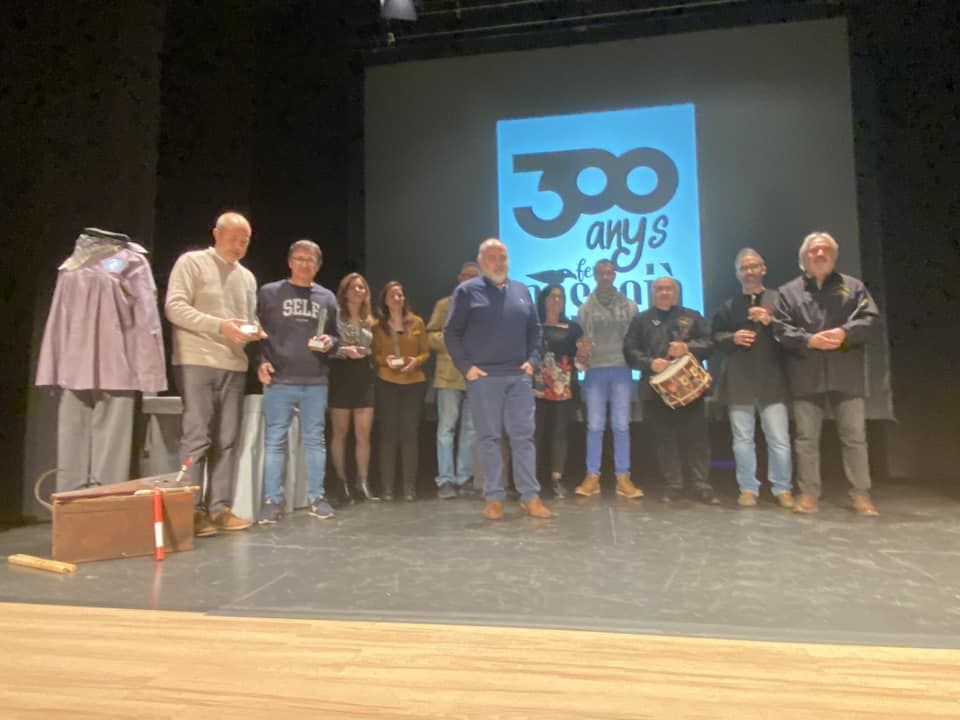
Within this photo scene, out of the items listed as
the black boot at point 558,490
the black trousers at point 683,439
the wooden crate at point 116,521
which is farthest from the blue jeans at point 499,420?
the wooden crate at point 116,521

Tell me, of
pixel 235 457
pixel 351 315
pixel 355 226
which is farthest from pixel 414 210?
pixel 235 457

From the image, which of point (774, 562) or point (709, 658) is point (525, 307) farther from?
point (709, 658)

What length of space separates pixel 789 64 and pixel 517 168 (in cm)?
221

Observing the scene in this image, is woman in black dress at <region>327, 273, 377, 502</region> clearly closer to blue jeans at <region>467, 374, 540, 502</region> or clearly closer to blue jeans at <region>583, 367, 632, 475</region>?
blue jeans at <region>467, 374, 540, 502</region>

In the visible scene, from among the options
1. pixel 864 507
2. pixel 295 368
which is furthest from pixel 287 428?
pixel 864 507

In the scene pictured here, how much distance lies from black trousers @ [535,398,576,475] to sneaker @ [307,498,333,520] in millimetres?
1495

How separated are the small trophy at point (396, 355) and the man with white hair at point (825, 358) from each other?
7.09ft

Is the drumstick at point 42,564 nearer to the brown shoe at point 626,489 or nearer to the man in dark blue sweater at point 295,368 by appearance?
the man in dark blue sweater at point 295,368

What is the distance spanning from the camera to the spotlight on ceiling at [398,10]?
501 centimetres

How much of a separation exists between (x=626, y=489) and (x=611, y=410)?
0.50 m

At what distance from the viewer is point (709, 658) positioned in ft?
4.74

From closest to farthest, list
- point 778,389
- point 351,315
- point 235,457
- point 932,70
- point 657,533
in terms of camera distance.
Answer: point 657,533 < point 235,457 < point 778,389 < point 351,315 < point 932,70

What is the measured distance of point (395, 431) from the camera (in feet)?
13.3

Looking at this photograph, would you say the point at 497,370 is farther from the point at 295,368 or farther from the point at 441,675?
the point at 441,675
